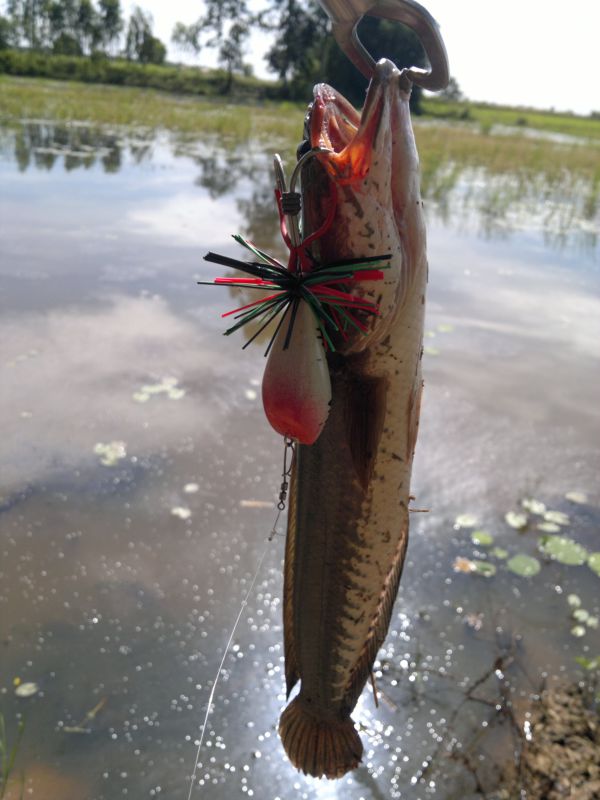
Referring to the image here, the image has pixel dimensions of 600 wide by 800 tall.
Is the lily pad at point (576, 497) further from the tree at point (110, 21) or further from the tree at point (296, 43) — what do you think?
the tree at point (110, 21)

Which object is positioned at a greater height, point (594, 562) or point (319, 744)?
point (319, 744)

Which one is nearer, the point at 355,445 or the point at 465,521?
the point at 355,445

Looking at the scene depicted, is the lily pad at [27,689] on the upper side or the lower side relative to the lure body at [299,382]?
lower

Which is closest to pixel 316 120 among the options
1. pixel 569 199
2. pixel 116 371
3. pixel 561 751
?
pixel 561 751

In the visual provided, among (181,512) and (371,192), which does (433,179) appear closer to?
(181,512)

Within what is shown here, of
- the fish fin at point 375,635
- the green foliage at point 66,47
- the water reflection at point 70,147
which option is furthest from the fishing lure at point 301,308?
the green foliage at point 66,47

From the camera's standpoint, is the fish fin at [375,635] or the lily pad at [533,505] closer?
the fish fin at [375,635]

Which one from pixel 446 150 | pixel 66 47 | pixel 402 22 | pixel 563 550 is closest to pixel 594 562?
pixel 563 550

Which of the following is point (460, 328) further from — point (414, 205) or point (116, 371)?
point (414, 205)
